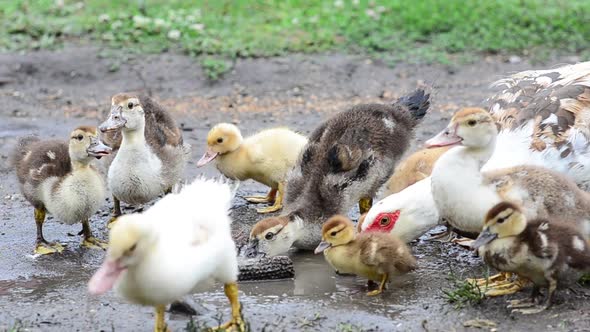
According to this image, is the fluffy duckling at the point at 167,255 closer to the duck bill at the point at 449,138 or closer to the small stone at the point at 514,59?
the duck bill at the point at 449,138

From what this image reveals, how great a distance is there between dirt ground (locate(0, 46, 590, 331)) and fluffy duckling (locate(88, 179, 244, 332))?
52 cm

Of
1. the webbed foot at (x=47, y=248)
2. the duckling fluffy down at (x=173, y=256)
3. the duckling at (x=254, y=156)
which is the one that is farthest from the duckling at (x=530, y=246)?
the webbed foot at (x=47, y=248)

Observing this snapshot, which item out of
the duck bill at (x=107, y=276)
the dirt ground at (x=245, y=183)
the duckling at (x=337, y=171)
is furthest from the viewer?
the duckling at (x=337, y=171)

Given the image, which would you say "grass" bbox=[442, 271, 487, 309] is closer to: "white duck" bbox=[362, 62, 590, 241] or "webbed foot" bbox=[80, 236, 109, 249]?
"white duck" bbox=[362, 62, 590, 241]

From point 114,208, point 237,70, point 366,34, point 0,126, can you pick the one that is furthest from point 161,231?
point 366,34

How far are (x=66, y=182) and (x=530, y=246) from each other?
10.8 ft

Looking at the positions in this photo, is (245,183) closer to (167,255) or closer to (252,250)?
(252,250)

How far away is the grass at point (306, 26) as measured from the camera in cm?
1191

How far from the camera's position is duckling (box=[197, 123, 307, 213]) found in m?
8.05

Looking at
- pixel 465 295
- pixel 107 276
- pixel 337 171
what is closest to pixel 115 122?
pixel 337 171

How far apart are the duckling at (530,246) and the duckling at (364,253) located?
69 cm

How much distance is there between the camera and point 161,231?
514 centimetres

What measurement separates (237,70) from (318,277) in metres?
5.22

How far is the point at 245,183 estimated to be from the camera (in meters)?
9.15
